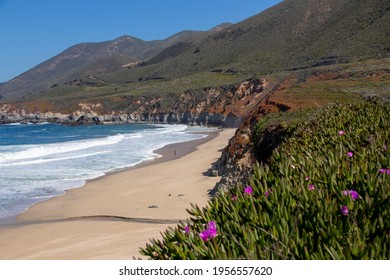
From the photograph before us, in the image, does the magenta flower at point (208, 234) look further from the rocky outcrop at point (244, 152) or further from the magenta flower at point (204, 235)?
the rocky outcrop at point (244, 152)

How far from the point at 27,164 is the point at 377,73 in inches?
1154

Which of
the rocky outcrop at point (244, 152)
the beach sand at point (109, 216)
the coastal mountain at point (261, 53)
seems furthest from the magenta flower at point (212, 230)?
the coastal mountain at point (261, 53)

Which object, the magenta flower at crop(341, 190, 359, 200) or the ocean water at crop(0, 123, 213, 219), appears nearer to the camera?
the magenta flower at crop(341, 190, 359, 200)

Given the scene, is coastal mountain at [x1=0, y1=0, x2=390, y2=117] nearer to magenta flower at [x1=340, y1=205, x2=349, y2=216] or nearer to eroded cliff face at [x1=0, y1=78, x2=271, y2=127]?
eroded cliff face at [x1=0, y1=78, x2=271, y2=127]

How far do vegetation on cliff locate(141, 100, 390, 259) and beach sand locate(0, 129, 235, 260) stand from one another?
469 cm

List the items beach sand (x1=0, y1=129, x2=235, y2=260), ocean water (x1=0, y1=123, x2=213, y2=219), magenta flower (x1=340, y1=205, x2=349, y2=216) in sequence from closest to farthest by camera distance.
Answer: magenta flower (x1=340, y1=205, x2=349, y2=216)
beach sand (x1=0, y1=129, x2=235, y2=260)
ocean water (x1=0, y1=123, x2=213, y2=219)

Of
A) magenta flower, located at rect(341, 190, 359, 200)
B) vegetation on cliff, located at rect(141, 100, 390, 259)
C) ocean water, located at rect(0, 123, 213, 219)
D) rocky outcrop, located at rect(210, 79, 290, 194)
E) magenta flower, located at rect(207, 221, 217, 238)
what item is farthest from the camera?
ocean water, located at rect(0, 123, 213, 219)

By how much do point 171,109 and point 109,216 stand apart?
72937 mm

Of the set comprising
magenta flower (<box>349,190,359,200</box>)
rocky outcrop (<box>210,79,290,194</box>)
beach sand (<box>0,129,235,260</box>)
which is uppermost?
magenta flower (<box>349,190,359,200</box>)

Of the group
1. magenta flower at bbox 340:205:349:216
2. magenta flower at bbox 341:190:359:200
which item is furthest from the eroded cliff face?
magenta flower at bbox 340:205:349:216

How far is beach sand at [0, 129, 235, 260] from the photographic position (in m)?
10.7

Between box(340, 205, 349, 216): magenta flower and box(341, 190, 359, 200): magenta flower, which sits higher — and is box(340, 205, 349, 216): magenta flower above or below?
below

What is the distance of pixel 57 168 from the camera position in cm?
2722
